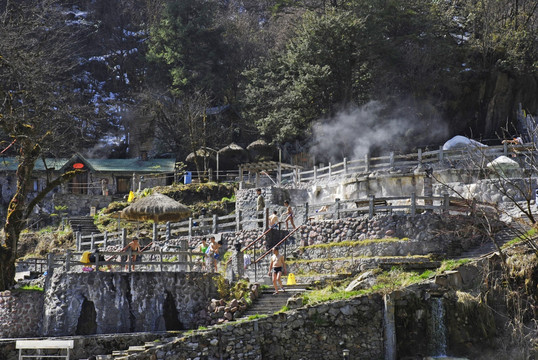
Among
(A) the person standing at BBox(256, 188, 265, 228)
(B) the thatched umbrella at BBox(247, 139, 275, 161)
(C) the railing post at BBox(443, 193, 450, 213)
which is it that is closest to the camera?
(C) the railing post at BBox(443, 193, 450, 213)

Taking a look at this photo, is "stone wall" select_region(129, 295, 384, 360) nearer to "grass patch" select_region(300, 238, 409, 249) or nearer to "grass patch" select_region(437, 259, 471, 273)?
"grass patch" select_region(437, 259, 471, 273)

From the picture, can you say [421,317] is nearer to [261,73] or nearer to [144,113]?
[261,73]

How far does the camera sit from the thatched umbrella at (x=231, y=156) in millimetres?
48125

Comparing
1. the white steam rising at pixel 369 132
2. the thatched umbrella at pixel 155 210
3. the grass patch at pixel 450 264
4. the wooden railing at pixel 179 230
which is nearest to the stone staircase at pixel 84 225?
the wooden railing at pixel 179 230

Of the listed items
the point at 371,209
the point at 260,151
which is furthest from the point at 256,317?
the point at 260,151

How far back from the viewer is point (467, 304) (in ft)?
67.7

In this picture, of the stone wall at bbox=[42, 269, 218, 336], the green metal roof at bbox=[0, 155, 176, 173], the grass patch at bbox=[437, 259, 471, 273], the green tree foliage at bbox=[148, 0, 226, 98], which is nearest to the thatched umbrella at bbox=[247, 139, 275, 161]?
the green metal roof at bbox=[0, 155, 176, 173]

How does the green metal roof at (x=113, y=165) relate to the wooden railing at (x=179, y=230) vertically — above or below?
above

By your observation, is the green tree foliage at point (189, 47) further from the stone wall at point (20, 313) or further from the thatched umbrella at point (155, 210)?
the stone wall at point (20, 313)

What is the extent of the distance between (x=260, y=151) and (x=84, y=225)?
43.3 feet

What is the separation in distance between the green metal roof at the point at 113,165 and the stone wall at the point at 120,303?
28.4 meters

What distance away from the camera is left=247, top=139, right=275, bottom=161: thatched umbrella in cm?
4877

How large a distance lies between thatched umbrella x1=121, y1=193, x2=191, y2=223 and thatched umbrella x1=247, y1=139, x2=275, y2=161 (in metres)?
20.1

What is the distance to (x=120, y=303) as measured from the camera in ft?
72.7
